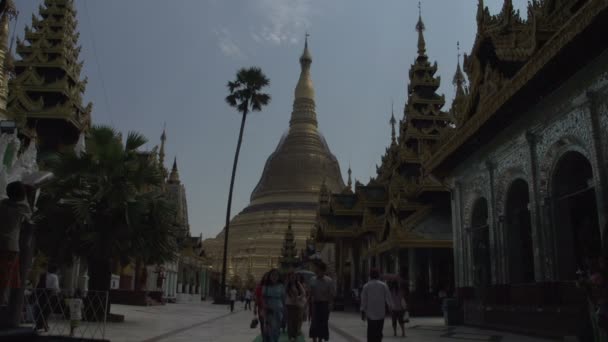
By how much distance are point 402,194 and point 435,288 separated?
4.54m

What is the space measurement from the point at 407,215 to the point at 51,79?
20807mm

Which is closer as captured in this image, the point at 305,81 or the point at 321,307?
the point at 321,307

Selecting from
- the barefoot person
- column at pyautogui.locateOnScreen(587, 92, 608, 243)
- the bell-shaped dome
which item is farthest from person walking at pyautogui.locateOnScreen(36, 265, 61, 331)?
the bell-shaped dome

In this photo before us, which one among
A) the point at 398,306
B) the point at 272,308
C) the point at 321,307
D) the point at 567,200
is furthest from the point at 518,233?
the point at 272,308

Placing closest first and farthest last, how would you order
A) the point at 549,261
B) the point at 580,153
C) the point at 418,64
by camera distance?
the point at 580,153
the point at 549,261
the point at 418,64

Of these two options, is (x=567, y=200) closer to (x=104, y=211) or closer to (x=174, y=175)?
(x=104, y=211)

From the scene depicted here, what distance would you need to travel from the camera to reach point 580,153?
11.1 m

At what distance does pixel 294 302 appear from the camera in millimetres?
10164

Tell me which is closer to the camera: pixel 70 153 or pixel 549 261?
pixel 549 261

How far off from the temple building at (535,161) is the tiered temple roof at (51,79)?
21.3m

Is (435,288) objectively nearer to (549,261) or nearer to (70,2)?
(549,261)

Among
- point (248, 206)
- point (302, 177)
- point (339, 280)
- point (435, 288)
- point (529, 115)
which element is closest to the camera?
point (529, 115)

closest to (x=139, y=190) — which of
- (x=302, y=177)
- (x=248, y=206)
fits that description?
(x=302, y=177)

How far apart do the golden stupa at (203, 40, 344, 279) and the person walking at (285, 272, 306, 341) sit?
163ft
